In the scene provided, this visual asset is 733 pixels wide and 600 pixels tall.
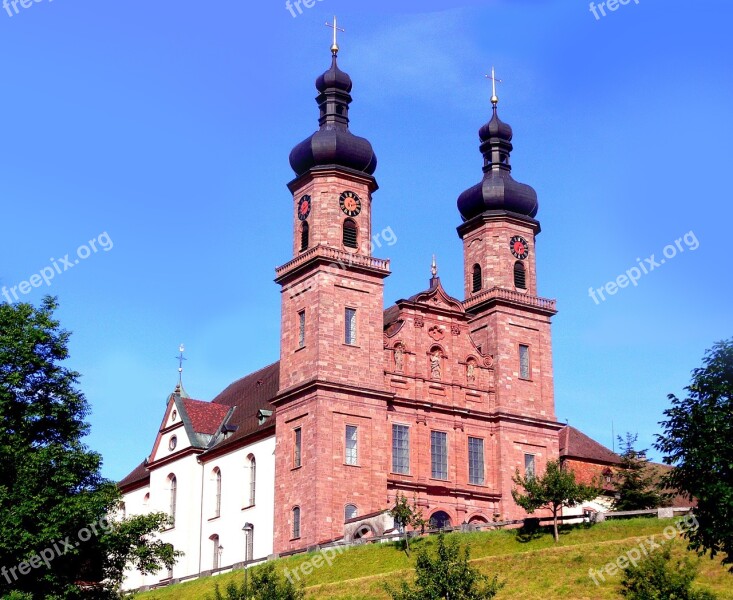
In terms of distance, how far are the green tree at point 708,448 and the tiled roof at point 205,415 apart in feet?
143

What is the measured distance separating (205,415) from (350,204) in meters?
17.7

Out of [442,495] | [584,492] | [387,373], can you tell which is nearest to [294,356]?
[387,373]

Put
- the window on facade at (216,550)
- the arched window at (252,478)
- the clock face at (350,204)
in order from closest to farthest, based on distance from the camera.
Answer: the clock face at (350,204)
the arched window at (252,478)
the window on facade at (216,550)

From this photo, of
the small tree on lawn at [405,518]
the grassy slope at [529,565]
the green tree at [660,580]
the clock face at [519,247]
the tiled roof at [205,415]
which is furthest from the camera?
the tiled roof at [205,415]

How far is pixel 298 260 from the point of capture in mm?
67625

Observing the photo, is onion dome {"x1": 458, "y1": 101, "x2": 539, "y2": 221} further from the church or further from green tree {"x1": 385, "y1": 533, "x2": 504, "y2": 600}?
green tree {"x1": 385, "y1": 533, "x2": 504, "y2": 600}

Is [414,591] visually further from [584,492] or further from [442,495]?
[442,495]

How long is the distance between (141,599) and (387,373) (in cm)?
1653

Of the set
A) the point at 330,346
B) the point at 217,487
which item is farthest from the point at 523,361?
the point at 217,487

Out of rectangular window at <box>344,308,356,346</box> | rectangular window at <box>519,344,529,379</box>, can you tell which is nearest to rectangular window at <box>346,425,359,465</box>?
rectangular window at <box>344,308,356,346</box>

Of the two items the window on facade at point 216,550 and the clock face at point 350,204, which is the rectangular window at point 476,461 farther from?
the window on facade at point 216,550

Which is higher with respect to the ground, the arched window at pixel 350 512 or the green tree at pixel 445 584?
the arched window at pixel 350 512

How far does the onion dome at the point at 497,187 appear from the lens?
75.2 metres

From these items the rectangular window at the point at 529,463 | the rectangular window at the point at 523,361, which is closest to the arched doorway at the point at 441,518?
the rectangular window at the point at 529,463
